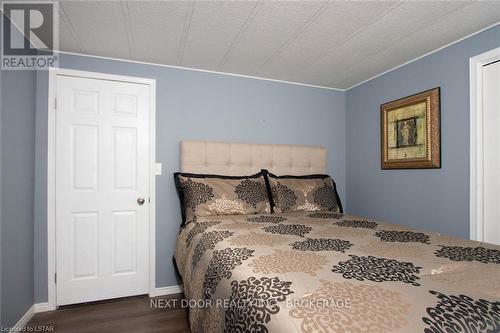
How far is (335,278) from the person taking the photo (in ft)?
3.17

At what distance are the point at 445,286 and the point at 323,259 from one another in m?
0.44

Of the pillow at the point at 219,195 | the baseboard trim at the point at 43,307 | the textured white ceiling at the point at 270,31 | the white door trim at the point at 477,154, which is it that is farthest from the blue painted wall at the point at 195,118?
the white door trim at the point at 477,154

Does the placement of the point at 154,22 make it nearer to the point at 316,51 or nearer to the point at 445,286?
the point at 316,51

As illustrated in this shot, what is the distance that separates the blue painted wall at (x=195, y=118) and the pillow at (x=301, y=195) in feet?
1.86

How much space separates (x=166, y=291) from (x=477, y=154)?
9.45ft

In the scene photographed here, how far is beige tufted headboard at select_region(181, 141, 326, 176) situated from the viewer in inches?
103

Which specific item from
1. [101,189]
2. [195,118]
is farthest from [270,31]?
[101,189]

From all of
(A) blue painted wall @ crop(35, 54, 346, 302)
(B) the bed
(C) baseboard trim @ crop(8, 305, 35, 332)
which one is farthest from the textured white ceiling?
(C) baseboard trim @ crop(8, 305, 35, 332)

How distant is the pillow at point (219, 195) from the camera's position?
2.27 m

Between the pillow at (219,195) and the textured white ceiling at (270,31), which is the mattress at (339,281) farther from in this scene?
the textured white ceiling at (270,31)

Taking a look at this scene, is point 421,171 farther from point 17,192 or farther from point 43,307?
point 43,307

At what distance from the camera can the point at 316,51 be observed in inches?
90.0

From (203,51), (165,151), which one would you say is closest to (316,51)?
(203,51)

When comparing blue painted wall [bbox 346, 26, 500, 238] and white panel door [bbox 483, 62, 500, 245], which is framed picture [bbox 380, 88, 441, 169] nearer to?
blue painted wall [bbox 346, 26, 500, 238]
